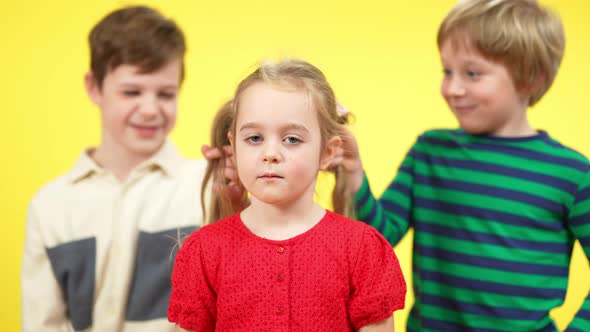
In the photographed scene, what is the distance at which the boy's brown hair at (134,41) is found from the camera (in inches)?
A: 64.4

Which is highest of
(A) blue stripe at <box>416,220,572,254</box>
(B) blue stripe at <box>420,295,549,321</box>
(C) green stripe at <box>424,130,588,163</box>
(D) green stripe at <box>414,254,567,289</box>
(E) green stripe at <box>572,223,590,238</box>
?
(C) green stripe at <box>424,130,588,163</box>

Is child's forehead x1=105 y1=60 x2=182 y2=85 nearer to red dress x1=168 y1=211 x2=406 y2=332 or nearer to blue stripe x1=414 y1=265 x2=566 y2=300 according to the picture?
red dress x1=168 y1=211 x2=406 y2=332

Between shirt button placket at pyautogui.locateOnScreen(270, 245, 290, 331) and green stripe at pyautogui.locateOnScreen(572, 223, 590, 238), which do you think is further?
green stripe at pyautogui.locateOnScreen(572, 223, 590, 238)

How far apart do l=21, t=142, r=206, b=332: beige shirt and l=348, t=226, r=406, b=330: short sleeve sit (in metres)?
0.59

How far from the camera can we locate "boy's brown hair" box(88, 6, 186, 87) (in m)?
1.64

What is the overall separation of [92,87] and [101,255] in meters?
0.40

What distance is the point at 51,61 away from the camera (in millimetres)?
2301

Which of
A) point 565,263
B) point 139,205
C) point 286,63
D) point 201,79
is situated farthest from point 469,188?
point 201,79

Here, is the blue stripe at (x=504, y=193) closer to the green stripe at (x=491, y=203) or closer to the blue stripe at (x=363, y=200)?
the green stripe at (x=491, y=203)

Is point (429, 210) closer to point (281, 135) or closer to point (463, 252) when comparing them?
point (463, 252)

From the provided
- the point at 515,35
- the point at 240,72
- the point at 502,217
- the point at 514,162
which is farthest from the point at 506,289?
the point at 240,72

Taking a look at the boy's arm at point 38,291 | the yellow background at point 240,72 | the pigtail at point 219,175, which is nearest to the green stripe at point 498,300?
the pigtail at point 219,175

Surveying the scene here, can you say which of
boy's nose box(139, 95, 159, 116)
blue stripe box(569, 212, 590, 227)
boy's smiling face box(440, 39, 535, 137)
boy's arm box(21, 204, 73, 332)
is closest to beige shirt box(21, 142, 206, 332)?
boy's arm box(21, 204, 73, 332)

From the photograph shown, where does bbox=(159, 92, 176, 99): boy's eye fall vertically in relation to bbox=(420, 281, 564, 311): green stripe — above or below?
above
